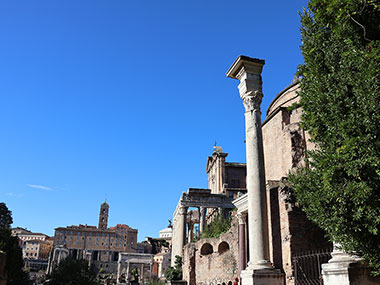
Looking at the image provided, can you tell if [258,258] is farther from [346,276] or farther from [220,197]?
[220,197]

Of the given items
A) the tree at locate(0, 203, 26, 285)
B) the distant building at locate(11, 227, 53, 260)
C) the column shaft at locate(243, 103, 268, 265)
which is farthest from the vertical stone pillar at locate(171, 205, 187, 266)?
the distant building at locate(11, 227, 53, 260)

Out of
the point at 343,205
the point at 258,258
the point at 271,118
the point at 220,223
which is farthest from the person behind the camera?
the point at 271,118

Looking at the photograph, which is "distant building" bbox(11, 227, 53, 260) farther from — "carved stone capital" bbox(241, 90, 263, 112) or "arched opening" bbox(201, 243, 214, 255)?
"carved stone capital" bbox(241, 90, 263, 112)

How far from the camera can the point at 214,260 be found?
1620 cm

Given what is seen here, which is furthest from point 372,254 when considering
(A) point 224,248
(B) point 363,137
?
(A) point 224,248

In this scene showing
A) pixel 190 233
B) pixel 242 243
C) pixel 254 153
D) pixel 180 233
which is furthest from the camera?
pixel 190 233

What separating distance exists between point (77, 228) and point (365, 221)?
327ft

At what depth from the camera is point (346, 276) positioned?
629 centimetres

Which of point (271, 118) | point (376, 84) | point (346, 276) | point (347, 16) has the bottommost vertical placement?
point (346, 276)

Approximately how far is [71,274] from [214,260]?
21.2 m

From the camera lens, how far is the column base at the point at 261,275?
8.09m

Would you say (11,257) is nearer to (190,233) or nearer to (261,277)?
(190,233)

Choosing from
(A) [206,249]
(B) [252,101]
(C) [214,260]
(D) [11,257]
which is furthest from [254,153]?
(D) [11,257]

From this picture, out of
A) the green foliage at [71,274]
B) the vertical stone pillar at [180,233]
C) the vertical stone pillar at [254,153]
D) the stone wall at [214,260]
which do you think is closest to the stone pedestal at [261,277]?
the vertical stone pillar at [254,153]
